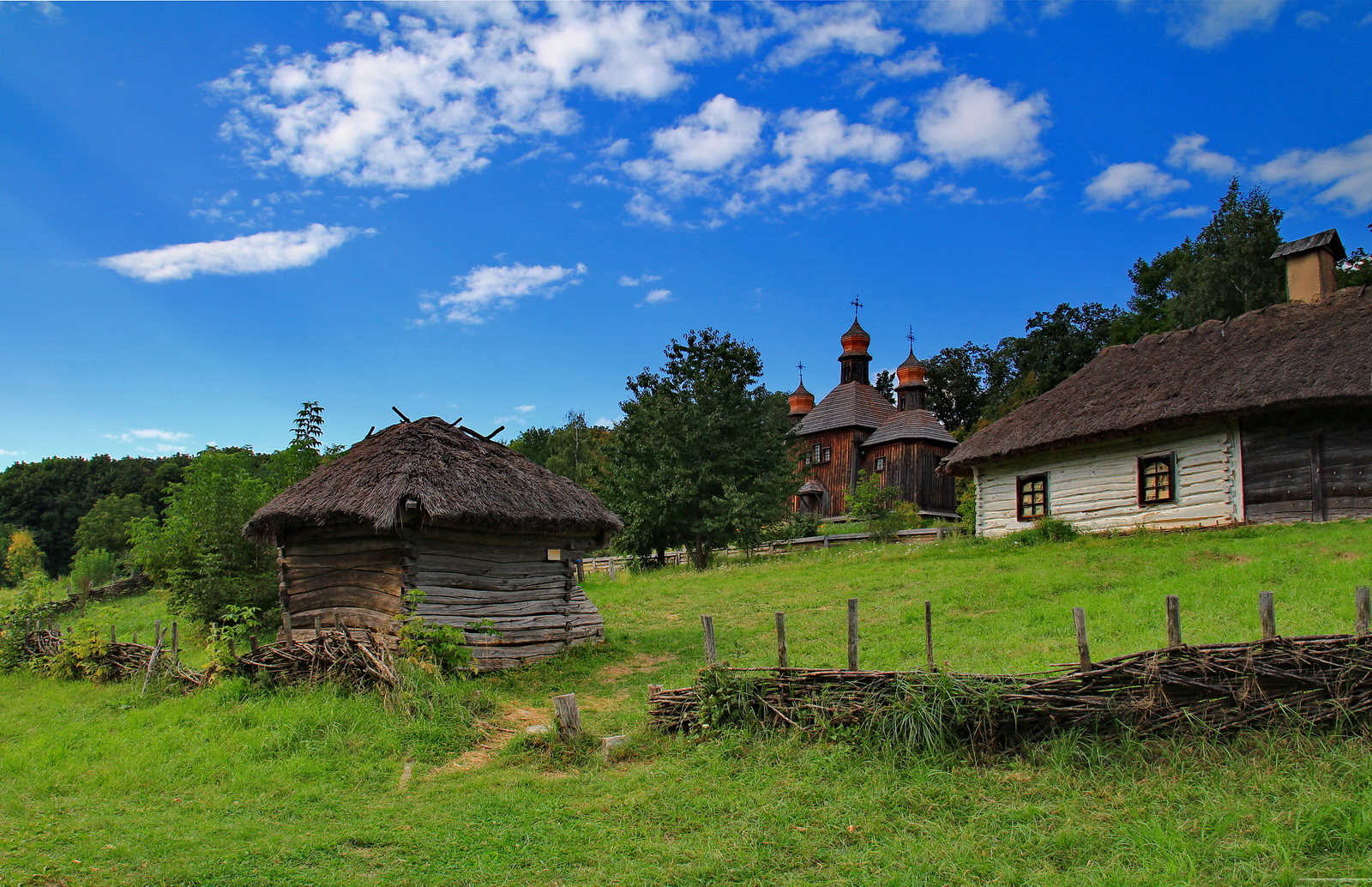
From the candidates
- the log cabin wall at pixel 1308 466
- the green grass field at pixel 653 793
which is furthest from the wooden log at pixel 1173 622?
the log cabin wall at pixel 1308 466

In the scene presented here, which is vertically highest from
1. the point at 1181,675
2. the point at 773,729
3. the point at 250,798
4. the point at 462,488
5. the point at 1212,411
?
the point at 1212,411

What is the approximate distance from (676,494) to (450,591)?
1523 cm

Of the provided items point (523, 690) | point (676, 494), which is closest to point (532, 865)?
point (523, 690)

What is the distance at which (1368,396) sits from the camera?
1523 centimetres

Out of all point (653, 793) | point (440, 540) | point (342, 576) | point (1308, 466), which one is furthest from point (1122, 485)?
point (342, 576)

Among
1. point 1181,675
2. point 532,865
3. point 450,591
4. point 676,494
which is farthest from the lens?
point 676,494

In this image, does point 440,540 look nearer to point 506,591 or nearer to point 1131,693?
point 506,591

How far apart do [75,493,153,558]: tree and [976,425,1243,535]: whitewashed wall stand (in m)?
53.3

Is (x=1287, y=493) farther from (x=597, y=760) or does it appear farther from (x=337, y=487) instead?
(x=337, y=487)

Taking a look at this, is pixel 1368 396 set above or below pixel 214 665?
above

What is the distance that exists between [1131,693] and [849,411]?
1403 inches

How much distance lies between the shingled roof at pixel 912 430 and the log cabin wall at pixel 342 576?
1165 inches

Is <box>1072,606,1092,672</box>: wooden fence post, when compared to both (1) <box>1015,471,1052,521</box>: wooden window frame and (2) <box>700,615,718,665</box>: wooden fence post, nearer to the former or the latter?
(2) <box>700,615,718,665</box>: wooden fence post

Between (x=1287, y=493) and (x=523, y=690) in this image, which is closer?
(x=523, y=690)
